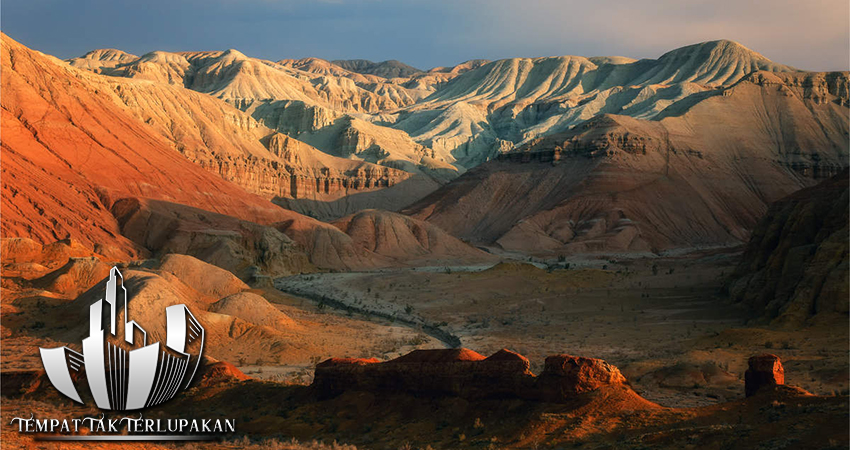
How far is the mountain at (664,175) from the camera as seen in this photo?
9399cm

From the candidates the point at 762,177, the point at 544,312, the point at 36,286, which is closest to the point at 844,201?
the point at 544,312

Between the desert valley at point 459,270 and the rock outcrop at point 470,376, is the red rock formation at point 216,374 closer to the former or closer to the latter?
the desert valley at point 459,270

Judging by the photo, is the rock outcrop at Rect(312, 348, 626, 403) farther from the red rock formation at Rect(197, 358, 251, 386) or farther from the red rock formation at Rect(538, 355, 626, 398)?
the red rock formation at Rect(197, 358, 251, 386)

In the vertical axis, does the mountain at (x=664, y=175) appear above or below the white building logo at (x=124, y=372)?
above

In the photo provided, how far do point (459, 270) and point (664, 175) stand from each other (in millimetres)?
46911

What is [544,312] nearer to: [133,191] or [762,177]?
[133,191]

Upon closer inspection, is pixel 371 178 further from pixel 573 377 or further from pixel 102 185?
pixel 573 377

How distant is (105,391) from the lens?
17.8m

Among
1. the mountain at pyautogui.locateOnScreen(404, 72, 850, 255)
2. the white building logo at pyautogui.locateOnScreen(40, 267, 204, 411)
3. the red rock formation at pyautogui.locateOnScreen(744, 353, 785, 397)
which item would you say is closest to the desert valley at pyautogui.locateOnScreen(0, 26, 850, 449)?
the red rock formation at pyautogui.locateOnScreen(744, 353, 785, 397)

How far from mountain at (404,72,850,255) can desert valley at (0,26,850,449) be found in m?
0.43

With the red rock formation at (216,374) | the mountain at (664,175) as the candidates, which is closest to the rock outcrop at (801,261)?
the red rock formation at (216,374)

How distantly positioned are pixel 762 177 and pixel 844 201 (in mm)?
78673

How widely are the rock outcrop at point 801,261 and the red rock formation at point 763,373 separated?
47.8 feet

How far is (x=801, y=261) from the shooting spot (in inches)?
1257
